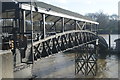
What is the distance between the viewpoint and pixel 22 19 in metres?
13.6

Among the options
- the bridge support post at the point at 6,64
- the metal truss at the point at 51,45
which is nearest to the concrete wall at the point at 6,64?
the bridge support post at the point at 6,64

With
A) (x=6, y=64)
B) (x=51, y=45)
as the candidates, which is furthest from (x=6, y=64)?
(x=51, y=45)

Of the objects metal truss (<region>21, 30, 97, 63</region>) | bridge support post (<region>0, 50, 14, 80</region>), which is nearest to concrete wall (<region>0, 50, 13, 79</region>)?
bridge support post (<region>0, 50, 14, 80</region>)

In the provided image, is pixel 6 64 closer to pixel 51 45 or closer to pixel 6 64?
pixel 6 64

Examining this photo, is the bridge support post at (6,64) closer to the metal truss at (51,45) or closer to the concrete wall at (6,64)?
the concrete wall at (6,64)

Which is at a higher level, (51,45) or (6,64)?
(51,45)

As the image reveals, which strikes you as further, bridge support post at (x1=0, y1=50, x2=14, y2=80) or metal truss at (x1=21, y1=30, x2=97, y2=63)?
metal truss at (x1=21, y1=30, x2=97, y2=63)

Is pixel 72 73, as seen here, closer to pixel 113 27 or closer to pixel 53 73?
pixel 53 73

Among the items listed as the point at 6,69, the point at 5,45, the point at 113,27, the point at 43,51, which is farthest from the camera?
the point at 113,27

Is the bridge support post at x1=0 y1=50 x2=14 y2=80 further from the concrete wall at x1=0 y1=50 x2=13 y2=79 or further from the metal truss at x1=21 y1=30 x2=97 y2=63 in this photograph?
the metal truss at x1=21 y1=30 x2=97 y2=63

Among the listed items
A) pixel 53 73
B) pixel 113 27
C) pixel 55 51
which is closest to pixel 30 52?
pixel 55 51

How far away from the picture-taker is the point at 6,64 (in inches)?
436

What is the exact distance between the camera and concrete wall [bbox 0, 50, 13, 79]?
10789 millimetres

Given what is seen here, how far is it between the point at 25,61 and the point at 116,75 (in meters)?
19.5
